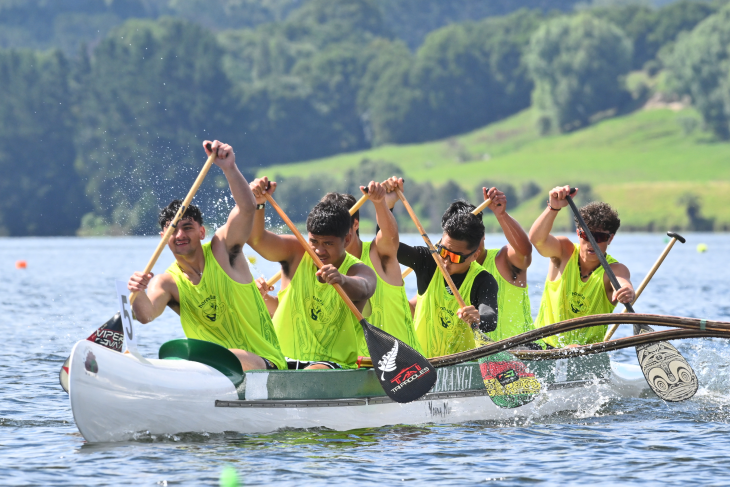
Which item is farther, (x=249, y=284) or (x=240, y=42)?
(x=240, y=42)

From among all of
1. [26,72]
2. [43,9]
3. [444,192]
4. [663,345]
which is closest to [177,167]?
[444,192]

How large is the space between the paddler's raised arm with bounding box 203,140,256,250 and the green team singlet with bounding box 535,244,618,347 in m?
3.76

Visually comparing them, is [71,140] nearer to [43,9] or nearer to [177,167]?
[177,167]

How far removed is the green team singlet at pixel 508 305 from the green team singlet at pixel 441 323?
0.54m

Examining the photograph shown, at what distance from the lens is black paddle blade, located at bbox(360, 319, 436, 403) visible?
8938 millimetres

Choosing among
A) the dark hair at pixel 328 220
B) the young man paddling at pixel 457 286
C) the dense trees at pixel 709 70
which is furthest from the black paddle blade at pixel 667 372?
the dense trees at pixel 709 70

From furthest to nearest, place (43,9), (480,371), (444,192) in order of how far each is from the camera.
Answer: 1. (43,9)
2. (444,192)
3. (480,371)

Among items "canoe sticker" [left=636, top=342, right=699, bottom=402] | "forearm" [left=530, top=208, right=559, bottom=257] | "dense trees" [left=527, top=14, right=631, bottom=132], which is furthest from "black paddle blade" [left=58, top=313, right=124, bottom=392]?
"dense trees" [left=527, top=14, right=631, bottom=132]

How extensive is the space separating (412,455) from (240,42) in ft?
Answer: 428

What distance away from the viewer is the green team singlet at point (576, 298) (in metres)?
11.0

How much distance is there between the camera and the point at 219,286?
8.59 metres

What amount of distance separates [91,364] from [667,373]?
5.58 metres

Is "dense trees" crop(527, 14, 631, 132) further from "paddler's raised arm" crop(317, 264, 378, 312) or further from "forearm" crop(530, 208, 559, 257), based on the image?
"paddler's raised arm" crop(317, 264, 378, 312)

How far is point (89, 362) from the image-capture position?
7879 mm
